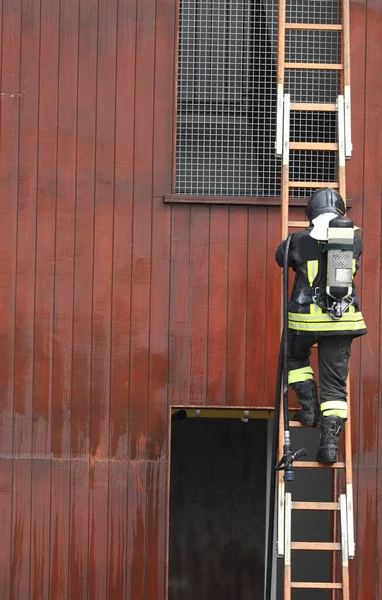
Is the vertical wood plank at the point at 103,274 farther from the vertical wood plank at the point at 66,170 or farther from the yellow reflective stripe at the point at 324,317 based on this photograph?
the yellow reflective stripe at the point at 324,317

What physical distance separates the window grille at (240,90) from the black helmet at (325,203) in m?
1.25

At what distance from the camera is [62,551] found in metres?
7.37

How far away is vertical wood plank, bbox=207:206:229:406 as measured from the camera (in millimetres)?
7414

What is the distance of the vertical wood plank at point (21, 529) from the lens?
24.2 feet

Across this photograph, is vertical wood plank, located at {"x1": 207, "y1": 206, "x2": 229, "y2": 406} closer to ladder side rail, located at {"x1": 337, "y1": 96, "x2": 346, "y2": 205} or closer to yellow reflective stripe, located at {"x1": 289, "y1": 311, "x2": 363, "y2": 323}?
ladder side rail, located at {"x1": 337, "y1": 96, "x2": 346, "y2": 205}

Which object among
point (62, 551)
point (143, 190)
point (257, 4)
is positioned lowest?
point (62, 551)

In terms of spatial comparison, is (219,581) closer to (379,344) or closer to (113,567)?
(113,567)

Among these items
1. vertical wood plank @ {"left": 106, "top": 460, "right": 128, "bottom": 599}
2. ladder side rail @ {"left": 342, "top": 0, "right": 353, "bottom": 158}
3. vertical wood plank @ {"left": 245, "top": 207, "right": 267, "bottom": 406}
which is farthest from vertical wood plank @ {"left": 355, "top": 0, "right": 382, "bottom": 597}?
vertical wood plank @ {"left": 106, "top": 460, "right": 128, "bottom": 599}

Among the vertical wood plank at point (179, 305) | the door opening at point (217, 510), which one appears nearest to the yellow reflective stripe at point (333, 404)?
the vertical wood plank at point (179, 305)

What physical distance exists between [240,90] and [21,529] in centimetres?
352

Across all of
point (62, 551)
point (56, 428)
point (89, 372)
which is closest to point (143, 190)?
point (89, 372)

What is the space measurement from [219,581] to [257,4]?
203 inches

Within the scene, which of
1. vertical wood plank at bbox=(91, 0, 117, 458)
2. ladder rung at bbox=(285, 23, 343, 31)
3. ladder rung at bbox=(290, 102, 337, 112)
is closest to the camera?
ladder rung at bbox=(290, 102, 337, 112)

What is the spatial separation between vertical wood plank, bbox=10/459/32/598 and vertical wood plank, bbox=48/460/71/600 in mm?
169
